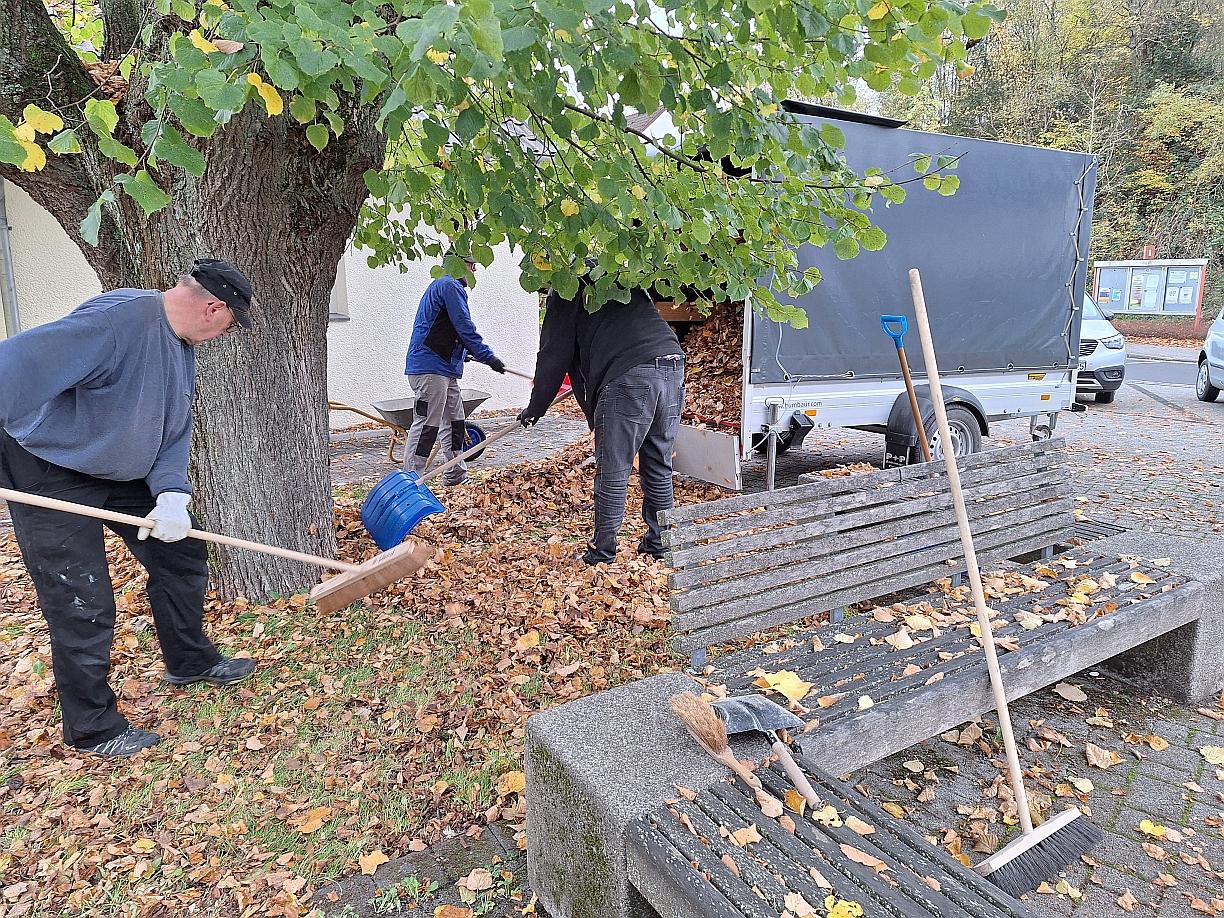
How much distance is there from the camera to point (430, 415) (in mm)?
7230

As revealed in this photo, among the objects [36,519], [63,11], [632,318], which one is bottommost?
[36,519]

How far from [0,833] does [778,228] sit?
418cm

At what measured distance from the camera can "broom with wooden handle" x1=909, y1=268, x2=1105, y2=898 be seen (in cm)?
248

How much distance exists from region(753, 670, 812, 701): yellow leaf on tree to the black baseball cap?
8.27ft

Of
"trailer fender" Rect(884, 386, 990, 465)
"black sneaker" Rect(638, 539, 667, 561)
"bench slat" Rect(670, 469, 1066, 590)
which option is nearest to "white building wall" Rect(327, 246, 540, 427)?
"trailer fender" Rect(884, 386, 990, 465)

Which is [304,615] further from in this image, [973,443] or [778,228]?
[973,443]

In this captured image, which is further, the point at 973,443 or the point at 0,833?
the point at 973,443

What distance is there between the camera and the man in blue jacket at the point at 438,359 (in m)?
6.98

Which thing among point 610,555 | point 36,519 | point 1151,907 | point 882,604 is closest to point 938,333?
point 882,604

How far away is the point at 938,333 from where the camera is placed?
22.2 ft

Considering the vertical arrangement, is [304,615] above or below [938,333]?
below

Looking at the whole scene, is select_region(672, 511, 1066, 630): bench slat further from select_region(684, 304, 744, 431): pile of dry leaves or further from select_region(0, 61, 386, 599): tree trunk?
select_region(684, 304, 744, 431): pile of dry leaves

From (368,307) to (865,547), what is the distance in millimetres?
9174

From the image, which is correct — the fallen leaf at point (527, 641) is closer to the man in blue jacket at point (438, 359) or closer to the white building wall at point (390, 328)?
the man in blue jacket at point (438, 359)
